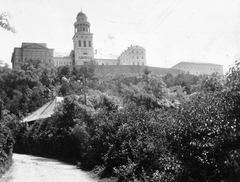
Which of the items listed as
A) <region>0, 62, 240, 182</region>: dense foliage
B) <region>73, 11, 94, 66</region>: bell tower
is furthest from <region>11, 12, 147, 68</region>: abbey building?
<region>0, 62, 240, 182</region>: dense foliage

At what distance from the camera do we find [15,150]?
38.6 meters

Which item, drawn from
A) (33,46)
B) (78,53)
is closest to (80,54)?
(78,53)

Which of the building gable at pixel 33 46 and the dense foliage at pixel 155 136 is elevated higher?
the building gable at pixel 33 46

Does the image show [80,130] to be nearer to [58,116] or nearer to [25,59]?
[58,116]

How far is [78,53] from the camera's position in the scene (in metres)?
112

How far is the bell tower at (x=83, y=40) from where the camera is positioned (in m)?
111

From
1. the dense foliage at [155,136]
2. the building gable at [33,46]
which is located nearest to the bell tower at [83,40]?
the building gable at [33,46]

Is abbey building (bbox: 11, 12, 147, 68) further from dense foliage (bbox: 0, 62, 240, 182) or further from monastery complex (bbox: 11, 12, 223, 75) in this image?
dense foliage (bbox: 0, 62, 240, 182)

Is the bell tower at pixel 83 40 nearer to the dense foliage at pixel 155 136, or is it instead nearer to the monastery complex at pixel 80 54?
the monastery complex at pixel 80 54

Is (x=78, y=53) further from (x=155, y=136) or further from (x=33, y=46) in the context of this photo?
(x=155, y=136)

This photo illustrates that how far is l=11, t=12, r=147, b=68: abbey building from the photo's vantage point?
353 ft

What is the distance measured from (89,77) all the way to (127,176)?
6767cm

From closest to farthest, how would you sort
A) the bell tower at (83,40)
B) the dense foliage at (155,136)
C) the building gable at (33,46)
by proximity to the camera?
the dense foliage at (155,136), the building gable at (33,46), the bell tower at (83,40)

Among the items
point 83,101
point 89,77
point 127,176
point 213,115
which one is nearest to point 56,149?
point 83,101
